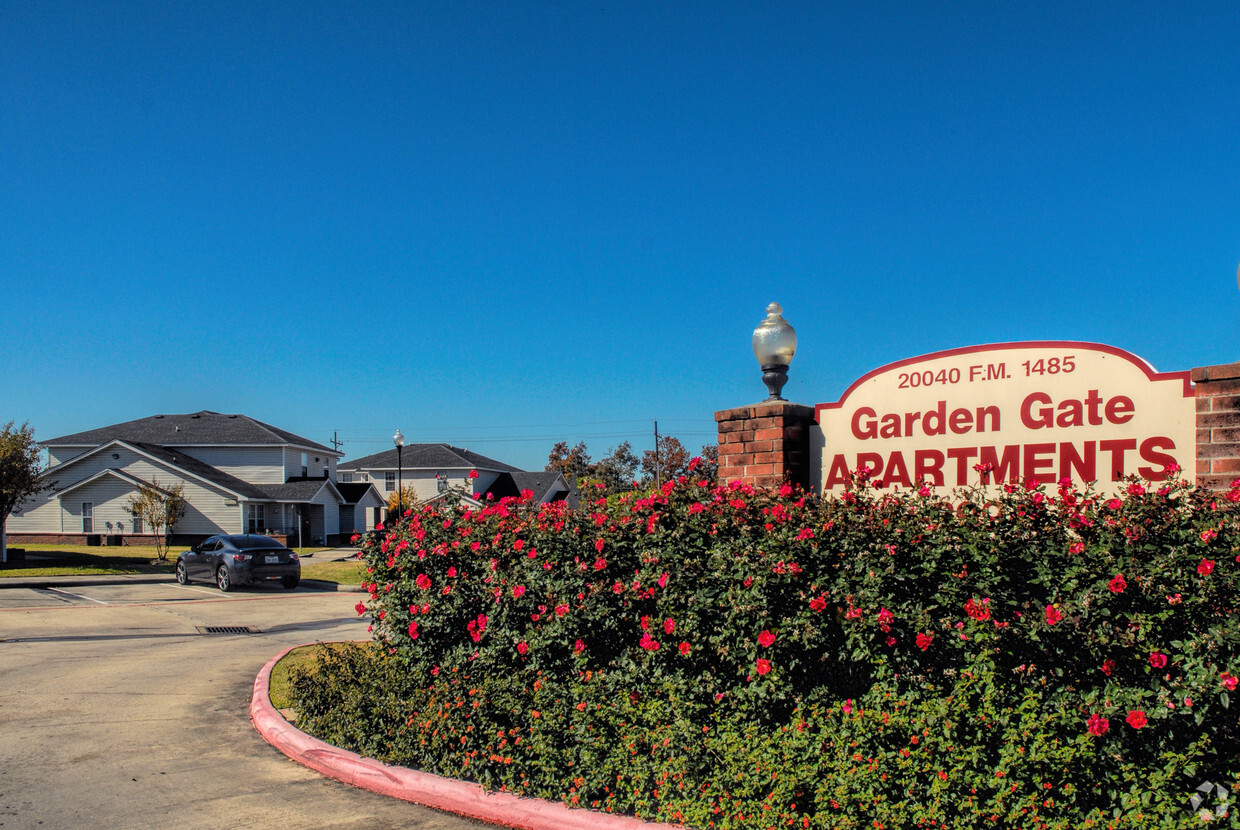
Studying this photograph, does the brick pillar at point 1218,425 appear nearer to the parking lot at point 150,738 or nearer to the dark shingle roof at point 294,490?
the parking lot at point 150,738

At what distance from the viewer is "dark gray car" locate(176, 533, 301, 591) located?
73.3 feet

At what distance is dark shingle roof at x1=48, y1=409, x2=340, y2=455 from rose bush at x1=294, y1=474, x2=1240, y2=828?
4504cm

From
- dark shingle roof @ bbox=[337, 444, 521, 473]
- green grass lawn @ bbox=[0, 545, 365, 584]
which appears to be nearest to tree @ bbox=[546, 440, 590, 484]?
dark shingle roof @ bbox=[337, 444, 521, 473]

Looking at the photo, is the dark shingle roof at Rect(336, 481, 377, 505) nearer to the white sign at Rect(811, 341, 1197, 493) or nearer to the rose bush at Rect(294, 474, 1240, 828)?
the rose bush at Rect(294, 474, 1240, 828)

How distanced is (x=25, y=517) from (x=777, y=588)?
4813 cm

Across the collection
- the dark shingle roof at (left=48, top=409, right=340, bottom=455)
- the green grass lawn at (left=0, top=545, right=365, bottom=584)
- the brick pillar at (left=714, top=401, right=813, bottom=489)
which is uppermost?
the dark shingle roof at (left=48, top=409, right=340, bottom=455)

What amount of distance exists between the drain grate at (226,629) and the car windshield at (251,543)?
7.76 metres

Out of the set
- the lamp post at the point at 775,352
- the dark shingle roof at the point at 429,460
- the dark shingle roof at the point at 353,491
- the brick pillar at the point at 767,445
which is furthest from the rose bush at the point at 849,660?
the dark shingle roof at the point at 429,460

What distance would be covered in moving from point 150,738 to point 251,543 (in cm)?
1682

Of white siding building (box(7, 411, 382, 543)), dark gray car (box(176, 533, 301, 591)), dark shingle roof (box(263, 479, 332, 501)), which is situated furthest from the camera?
dark shingle roof (box(263, 479, 332, 501))

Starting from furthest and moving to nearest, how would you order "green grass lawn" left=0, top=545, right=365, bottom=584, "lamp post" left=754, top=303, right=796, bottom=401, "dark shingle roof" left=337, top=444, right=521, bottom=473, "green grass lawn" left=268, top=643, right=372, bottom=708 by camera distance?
1. "dark shingle roof" left=337, top=444, right=521, bottom=473
2. "green grass lawn" left=0, top=545, right=365, bottom=584
3. "green grass lawn" left=268, top=643, right=372, bottom=708
4. "lamp post" left=754, top=303, right=796, bottom=401

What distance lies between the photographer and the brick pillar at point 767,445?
658 centimetres

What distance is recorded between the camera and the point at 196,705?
8.66m

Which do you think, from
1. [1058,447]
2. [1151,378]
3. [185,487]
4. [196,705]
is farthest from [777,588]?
[185,487]
